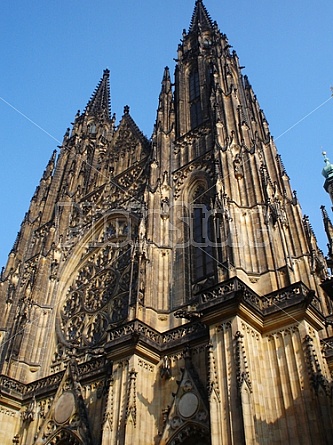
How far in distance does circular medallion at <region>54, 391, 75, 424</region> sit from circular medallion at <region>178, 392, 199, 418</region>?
4358mm

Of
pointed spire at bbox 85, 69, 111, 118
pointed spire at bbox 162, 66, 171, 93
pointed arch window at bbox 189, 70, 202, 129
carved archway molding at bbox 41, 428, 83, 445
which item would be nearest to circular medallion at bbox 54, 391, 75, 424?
carved archway molding at bbox 41, 428, 83, 445

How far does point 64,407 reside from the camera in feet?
50.0

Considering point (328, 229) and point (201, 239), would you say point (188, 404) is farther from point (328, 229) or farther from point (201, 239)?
point (201, 239)

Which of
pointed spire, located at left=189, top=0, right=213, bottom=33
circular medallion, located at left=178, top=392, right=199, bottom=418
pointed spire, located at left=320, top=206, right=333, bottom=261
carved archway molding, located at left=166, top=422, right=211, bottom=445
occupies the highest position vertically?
pointed spire, located at left=189, top=0, right=213, bottom=33

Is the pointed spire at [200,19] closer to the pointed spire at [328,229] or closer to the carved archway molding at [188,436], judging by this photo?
the pointed spire at [328,229]

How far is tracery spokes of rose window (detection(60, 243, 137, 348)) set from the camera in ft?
57.9

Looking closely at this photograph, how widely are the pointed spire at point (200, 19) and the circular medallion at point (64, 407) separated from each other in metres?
22.1

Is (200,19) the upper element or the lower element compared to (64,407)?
upper

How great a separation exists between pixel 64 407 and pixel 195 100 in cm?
1584

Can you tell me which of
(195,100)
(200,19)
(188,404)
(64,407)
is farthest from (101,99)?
(188,404)

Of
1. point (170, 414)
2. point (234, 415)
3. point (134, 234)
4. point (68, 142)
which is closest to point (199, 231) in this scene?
point (134, 234)

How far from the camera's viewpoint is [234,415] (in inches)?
410

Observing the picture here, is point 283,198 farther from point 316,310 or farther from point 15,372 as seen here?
point 15,372

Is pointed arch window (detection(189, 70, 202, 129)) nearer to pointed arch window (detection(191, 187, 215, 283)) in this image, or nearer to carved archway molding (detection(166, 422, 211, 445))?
pointed arch window (detection(191, 187, 215, 283))
